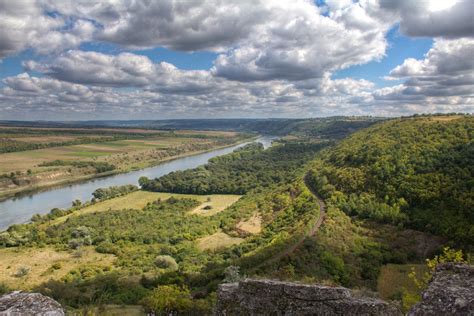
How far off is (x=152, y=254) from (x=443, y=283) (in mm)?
42080

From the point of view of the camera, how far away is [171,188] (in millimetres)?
89750

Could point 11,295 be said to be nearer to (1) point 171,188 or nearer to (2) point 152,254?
(2) point 152,254

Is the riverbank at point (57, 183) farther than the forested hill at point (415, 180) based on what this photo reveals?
Yes

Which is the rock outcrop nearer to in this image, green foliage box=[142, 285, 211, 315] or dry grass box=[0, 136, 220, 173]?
green foliage box=[142, 285, 211, 315]

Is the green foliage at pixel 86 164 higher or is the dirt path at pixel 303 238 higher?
the dirt path at pixel 303 238

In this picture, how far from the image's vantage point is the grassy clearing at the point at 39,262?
124 feet

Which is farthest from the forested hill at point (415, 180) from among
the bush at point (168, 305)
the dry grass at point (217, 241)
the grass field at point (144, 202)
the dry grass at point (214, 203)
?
the bush at point (168, 305)

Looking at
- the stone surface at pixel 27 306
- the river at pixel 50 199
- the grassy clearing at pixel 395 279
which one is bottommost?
the river at pixel 50 199

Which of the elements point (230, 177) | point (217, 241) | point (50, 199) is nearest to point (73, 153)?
point (50, 199)

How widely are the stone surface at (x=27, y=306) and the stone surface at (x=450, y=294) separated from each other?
287 inches

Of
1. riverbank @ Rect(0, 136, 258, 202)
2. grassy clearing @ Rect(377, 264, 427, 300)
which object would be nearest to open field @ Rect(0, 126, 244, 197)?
riverbank @ Rect(0, 136, 258, 202)

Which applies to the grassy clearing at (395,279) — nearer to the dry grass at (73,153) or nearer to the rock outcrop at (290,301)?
the rock outcrop at (290,301)

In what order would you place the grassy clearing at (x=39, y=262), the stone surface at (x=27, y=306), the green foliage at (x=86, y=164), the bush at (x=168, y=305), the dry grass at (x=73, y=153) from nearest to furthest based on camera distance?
the stone surface at (x=27, y=306)
the bush at (x=168, y=305)
the grassy clearing at (x=39, y=262)
the dry grass at (x=73, y=153)
the green foliage at (x=86, y=164)

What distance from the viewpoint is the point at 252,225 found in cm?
5419
